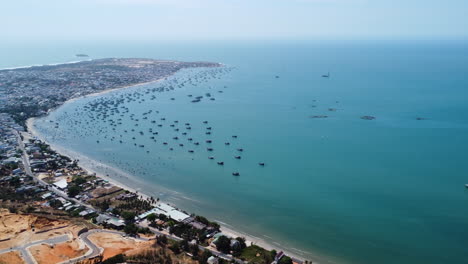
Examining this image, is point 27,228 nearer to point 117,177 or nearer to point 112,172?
point 117,177

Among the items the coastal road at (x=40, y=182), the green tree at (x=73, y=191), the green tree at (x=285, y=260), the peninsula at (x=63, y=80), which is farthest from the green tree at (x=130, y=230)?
the peninsula at (x=63, y=80)

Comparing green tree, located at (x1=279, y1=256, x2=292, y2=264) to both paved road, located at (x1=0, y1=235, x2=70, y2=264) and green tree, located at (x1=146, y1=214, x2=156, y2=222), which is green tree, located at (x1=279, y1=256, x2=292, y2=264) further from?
paved road, located at (x1=0, y1=235, x2=70, y2=264)

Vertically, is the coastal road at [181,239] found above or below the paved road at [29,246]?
below

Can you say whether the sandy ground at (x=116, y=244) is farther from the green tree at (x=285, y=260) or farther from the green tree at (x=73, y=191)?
the green tree at (x=285, y=260)

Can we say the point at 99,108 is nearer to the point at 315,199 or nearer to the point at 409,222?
the point at 315,199

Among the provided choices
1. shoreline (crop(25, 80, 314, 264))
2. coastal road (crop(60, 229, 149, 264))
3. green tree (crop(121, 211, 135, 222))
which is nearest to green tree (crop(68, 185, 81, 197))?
shoreline (crop(25, 80, 314, 264))

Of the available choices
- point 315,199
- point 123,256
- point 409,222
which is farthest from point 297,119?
point 123,256
